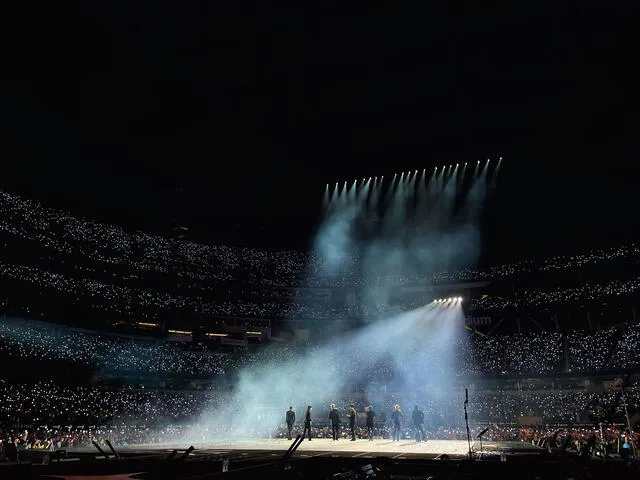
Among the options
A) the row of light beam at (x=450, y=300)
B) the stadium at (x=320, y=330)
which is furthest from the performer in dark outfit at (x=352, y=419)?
the row of light beam at (x=450, y=300)

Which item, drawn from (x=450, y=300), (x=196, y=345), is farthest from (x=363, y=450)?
(x=450, y=300)

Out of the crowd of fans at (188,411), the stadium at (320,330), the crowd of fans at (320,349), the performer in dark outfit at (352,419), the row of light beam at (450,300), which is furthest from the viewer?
the row of light beam at (450,300)

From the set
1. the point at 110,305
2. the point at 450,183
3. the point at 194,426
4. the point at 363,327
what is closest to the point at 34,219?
the point at 110,305

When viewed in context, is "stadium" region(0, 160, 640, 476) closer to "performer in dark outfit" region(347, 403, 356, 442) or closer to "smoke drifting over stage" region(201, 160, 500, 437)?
"smoke drifting over stage" region(201, 160, 500, 437)

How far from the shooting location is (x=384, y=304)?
3838 cm

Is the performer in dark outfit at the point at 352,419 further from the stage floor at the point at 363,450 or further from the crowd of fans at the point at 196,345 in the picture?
the crowd of fans at the point at 196,345

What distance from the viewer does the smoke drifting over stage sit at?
106 ft

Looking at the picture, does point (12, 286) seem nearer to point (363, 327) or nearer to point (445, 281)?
point (363, 327)

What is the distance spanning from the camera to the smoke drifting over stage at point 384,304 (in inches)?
1272

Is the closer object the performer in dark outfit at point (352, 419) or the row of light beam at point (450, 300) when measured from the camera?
the performer in dark outfit at point (352, 419)

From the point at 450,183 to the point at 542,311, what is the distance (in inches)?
448

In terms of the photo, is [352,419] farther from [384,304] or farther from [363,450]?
[384,304]

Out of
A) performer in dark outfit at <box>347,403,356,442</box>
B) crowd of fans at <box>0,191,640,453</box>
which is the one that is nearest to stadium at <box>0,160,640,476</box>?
crowd of fans at <box>0,191,640,453</box>

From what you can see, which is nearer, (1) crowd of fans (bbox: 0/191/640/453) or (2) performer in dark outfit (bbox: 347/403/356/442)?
(2) performer in dark outfit (bbox: 347/403/356/442)
